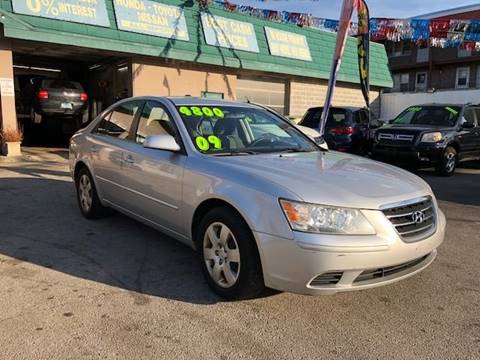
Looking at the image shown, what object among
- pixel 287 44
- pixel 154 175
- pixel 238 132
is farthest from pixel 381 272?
pixel 287 44

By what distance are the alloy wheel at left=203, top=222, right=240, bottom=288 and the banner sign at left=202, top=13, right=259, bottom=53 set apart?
11.4 metres

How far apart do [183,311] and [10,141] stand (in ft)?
32.0

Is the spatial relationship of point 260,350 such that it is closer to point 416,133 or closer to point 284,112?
point 416,133

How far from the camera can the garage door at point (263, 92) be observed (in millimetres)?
16719

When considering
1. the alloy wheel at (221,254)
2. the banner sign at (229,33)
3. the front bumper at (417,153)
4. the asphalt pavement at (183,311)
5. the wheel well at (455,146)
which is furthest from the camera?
the banner sign at (229,33)

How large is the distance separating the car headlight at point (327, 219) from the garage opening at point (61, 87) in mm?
10543

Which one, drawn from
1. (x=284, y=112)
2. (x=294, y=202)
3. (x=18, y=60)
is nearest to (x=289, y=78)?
(x=284, y=112)

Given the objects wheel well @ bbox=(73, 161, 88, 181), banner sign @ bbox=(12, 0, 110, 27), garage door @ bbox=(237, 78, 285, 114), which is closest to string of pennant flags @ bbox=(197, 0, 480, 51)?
garage door @ bbox=(237, 78, 285, 114)

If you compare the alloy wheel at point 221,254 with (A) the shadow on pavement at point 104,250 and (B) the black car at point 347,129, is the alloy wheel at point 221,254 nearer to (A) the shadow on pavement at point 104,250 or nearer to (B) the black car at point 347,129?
(A) the shadow on pavement at point 104,250

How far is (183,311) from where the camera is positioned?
11.7 feet

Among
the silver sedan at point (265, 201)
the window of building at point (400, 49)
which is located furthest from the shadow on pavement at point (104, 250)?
the window of building at point (400, 49)

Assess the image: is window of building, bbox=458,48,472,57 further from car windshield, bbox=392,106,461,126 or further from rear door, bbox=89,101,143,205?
rear door, bbox=89,101,143,205

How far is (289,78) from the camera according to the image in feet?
57.3

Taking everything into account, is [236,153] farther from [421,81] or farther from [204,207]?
[421,81]
